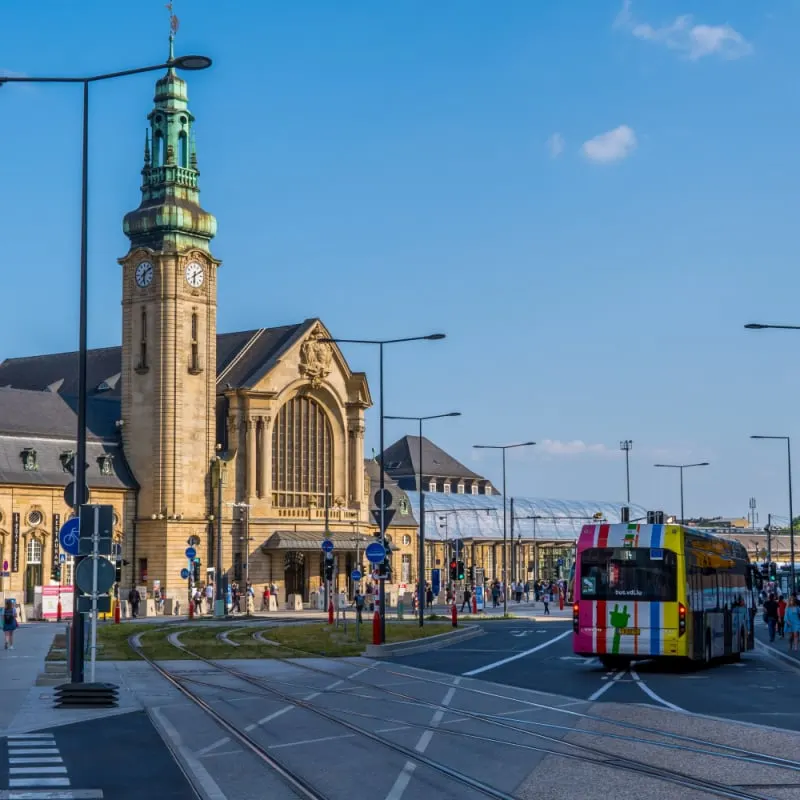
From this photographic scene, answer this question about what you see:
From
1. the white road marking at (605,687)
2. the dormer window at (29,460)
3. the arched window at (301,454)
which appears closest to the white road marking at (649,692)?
the white road marking at (605,687)

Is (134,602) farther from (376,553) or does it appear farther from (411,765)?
(411,765)

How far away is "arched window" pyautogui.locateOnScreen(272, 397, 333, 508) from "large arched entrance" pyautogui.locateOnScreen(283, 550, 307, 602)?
127 inches

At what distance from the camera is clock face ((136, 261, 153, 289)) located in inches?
3447

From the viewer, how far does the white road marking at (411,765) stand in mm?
13820

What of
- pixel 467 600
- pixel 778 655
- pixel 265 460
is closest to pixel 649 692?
pixel 778 655

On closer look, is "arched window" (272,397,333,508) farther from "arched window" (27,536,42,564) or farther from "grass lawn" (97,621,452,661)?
"grass lawn" (97,621,452,661)

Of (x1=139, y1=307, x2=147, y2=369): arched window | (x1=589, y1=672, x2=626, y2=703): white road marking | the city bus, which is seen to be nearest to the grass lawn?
the city bus

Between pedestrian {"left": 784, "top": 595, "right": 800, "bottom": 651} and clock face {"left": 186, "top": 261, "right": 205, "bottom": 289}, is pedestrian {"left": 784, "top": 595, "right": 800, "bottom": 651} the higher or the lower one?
the lower one

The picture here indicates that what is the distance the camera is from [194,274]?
88.1m

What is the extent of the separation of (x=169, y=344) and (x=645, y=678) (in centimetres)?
6011

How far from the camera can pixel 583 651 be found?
31.2 meters

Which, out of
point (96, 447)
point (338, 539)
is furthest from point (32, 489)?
point (338, 539)

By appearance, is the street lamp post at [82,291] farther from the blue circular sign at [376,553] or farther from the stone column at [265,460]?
the stone column at [265,460]

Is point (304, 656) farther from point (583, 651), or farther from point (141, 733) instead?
point (141, 733)
